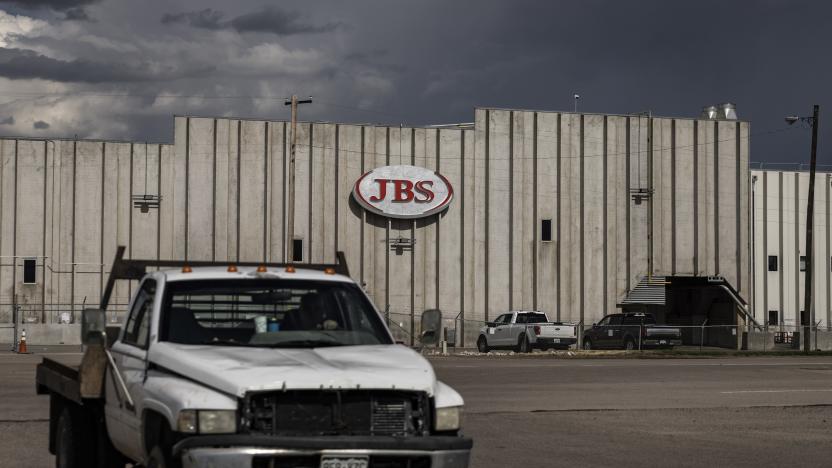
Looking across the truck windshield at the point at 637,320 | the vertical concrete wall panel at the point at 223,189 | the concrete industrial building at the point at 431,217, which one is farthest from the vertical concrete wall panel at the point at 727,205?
the vertical concrete wall panel at the point at 223,189

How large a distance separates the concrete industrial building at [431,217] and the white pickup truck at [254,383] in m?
41.1

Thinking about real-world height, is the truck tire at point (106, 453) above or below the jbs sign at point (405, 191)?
below

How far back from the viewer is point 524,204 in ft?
188

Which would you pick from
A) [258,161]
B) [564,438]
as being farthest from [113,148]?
[564,438]

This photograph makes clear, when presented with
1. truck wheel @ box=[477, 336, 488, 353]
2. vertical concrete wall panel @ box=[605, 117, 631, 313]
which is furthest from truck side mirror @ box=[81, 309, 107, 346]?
vertical concrete wall panel @ box=[605, 117, 631, 313]

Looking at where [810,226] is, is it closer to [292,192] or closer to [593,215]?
[593,215]

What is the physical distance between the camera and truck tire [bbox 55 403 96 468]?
10930 millimetres

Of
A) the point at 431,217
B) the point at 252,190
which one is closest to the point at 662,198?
the point at 431,217

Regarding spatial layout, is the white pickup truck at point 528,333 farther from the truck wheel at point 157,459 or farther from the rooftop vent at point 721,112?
the truck wheel at point 157,459

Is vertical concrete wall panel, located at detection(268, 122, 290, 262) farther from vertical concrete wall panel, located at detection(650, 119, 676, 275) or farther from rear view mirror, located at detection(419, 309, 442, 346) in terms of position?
rear view mirror, located at detection(419, 309, 442, 346)

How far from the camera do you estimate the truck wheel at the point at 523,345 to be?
4731cm

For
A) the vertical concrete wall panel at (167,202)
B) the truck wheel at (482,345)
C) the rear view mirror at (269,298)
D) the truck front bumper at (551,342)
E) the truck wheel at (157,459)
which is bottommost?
the truck wheel at (482,345)

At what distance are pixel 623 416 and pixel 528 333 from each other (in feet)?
93.1

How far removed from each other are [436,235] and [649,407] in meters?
36.0
